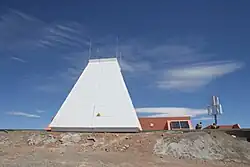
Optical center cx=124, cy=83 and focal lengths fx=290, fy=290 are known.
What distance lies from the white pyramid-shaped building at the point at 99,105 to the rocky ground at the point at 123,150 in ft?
5.26

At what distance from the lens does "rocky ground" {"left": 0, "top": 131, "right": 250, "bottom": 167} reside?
15008mm

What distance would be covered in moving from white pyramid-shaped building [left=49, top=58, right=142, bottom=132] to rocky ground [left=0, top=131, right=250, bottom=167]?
1604 millimetres

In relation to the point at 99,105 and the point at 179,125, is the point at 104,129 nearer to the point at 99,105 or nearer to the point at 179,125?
the point at 99,105

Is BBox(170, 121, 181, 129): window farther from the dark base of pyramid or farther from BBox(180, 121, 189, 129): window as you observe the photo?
the dark base of pyramid

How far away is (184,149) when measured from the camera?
17.7 metres

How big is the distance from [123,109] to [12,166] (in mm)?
10813

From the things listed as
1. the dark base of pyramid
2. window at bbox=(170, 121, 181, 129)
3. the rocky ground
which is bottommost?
the rocky ground

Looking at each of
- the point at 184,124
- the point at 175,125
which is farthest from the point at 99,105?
the point at 184,124

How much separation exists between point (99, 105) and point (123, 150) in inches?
249

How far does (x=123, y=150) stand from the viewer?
17.8 metres

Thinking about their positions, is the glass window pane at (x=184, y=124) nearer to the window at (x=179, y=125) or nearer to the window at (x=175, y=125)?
the window at (x=179, y=125)

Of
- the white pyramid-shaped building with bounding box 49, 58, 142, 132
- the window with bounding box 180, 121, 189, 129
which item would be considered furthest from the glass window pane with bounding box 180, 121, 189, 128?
the white pyramid-shaped building with bounding box 49, 58, 142, 132

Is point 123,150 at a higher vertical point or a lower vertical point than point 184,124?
lower

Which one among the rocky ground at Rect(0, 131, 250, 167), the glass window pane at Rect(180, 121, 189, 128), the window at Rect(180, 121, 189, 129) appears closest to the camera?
the rocky ground at Rect(0, 131, 250, 167)
